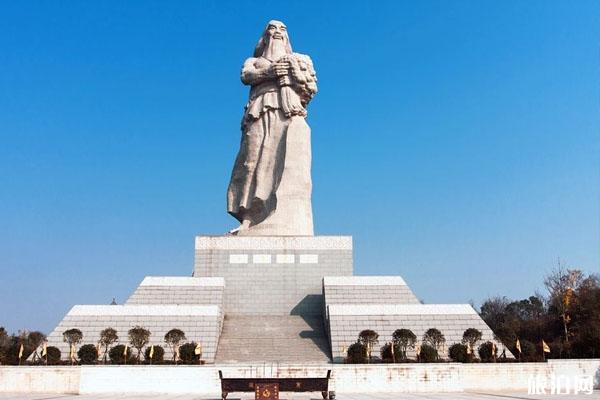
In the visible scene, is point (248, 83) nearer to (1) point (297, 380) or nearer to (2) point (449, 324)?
(2) point (449, 324)

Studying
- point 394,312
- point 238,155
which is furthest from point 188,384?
point 238,155

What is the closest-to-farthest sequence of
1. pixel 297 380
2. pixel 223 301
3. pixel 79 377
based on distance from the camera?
pixel 297 380 → pixel 79 377 → pixel 223 301

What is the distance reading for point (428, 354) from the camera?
46.3 feet

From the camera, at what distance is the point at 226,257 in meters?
21.3

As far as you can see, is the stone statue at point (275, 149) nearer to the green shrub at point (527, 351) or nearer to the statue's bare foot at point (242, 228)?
the statue's bare foot at point (242, 228)

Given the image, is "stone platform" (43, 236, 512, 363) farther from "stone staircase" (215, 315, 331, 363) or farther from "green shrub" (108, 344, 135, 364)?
"green shrub" (108, 344, 135, 364)

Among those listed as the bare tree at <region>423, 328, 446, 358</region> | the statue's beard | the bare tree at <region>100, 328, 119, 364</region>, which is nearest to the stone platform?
the bare tree at <region>423, 328, 446, 358</region>

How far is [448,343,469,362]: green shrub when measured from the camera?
570 inches

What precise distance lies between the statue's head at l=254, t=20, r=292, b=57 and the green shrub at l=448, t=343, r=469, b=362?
46.7ft

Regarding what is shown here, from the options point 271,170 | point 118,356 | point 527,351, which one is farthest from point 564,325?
point 118,356

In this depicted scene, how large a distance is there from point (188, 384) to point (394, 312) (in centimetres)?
685

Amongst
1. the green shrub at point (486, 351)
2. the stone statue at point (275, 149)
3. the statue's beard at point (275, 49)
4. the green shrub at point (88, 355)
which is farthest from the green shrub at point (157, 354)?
the statue's beard at point (275, 49)

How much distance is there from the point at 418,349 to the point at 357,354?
64.4 inches

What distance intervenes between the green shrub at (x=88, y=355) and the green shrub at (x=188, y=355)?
202 centimetres
